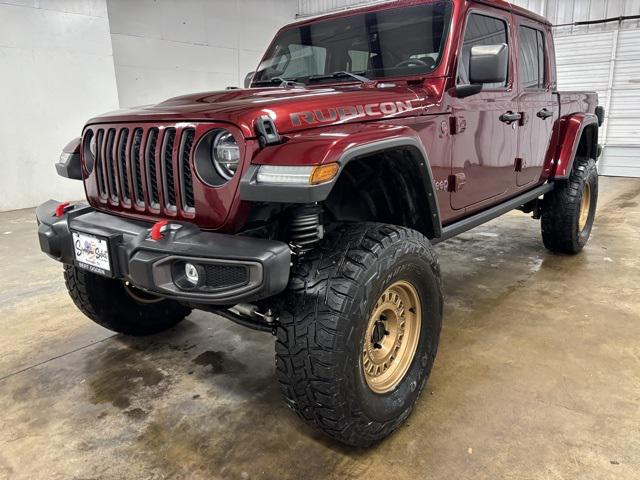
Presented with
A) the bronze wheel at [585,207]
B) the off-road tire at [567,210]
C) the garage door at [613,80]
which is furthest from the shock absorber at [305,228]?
the garage door at [613,80]

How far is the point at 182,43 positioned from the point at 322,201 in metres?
8.49

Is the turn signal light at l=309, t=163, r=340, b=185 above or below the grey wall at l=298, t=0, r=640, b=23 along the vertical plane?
below

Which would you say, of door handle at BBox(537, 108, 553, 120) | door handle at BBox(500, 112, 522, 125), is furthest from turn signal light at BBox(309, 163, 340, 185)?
door handle at BBox(537, 108, 553, 120)

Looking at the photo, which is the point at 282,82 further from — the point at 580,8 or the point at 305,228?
the point at 580,8

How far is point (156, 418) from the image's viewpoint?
2.08 m

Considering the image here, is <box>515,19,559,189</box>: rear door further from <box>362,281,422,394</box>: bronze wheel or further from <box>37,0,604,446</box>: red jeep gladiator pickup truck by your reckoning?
<box>362,281,422,394</box>: bronze wheel

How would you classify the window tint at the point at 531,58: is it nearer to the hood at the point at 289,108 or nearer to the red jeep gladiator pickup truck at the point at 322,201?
the red jeep gladiator pickup truck at the point at 322,201

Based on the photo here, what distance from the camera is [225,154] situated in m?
1.68

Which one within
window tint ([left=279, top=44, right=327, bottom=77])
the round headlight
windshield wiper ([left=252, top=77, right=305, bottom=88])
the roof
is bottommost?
the round headlight

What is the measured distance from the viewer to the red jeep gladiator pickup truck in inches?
61.9

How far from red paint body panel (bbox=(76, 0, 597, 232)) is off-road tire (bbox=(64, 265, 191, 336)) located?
515mm

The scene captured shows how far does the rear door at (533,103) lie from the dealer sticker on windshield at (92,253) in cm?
260

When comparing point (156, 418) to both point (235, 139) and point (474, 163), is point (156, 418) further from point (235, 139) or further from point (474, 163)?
point (474, 163)

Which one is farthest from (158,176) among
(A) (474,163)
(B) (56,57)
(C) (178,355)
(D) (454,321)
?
(B) (56,57)
